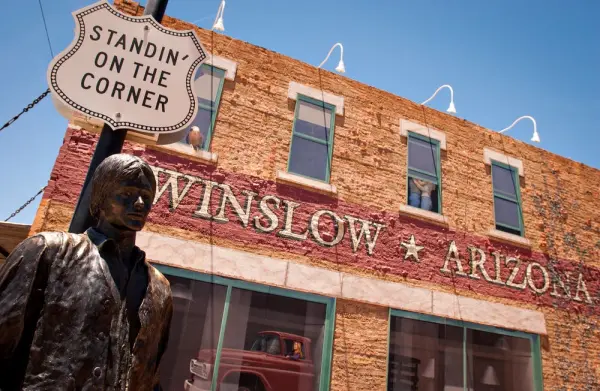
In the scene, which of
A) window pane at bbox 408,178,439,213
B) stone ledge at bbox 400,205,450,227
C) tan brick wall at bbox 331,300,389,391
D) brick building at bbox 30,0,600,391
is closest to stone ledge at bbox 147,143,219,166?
brick building at bbox 30,0,600,391

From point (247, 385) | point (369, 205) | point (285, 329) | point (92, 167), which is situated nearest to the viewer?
point (92, 167)

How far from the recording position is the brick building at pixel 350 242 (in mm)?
6824

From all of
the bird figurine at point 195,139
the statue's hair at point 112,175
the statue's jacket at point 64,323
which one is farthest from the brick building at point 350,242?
the statue's jacket at point 64,323

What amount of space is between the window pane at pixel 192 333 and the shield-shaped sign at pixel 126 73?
4.41m

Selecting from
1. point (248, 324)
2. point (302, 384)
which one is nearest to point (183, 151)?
point (248, 324)

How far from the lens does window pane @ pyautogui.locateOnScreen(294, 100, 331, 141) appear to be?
28.6ft

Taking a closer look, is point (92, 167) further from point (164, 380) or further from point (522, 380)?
point (522, 380)

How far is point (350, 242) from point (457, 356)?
324 cm

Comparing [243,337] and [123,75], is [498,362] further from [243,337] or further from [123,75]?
[123,75]

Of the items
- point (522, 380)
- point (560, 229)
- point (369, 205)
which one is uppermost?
point (560, 229)

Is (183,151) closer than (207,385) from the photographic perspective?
No

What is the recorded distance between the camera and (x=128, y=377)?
1.58 meters

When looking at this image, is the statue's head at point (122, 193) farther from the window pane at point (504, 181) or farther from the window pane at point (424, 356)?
the window pane at point (504, 181)

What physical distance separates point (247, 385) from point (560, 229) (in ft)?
28.7
